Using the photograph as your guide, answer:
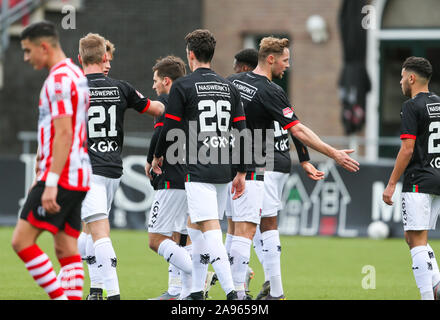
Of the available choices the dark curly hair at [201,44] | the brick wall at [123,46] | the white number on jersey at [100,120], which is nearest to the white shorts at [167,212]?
the white number on jersey at [100,120]

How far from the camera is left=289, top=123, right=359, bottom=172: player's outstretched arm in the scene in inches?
303

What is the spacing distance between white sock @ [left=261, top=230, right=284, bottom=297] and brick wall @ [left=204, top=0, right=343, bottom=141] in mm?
11713

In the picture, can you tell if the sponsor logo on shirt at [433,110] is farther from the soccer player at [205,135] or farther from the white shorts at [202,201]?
the white shorts at [202,201]

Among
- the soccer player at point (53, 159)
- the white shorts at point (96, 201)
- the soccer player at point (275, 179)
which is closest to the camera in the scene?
the soccer player at point (53, 159)

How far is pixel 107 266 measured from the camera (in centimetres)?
751

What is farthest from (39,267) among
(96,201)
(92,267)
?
(92,267)

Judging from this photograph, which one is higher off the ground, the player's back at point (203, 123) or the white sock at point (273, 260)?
the player's back at point (203, 123)

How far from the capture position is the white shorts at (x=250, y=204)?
8148mm

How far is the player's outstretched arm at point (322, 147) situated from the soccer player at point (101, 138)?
60.8 inches

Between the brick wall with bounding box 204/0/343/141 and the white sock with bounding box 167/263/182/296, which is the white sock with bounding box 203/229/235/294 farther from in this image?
the brick wall with bounding box 204/0/343/141

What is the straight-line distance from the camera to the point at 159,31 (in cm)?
1988
